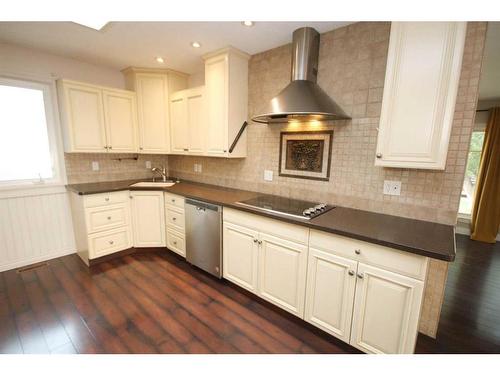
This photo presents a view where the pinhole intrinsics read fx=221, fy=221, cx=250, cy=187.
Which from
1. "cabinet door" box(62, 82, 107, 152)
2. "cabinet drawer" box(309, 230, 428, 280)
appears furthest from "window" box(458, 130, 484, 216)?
"cabinet door" box(62, 82, 107, 152)

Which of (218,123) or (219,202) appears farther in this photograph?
(218,123)

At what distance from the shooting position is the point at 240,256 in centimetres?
209

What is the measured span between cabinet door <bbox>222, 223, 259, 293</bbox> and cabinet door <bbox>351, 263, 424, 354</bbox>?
2.83 ft

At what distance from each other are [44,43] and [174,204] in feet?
7.02

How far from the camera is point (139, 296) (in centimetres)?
210

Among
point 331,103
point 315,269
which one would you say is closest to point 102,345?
point 315,269

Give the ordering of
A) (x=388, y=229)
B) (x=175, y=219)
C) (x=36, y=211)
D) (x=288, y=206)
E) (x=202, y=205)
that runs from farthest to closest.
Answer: (x=175, y=219)
(x=36, y=211)
(x=202, y=205)
(x=288, y=206)
(x=388, y=229)

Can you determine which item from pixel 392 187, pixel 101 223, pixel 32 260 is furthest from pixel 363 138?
pixel 32 260

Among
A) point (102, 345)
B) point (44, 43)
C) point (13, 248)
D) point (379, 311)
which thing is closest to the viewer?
point (379, 311)

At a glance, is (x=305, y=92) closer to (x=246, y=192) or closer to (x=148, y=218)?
(x=246, y=192)

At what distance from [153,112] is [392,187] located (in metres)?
3.01

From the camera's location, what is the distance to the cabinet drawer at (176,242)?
2.69 m

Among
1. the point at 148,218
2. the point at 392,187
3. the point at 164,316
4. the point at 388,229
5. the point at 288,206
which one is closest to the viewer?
the point at 388,229

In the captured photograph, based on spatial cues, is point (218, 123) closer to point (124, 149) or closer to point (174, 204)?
point (174, 204)
